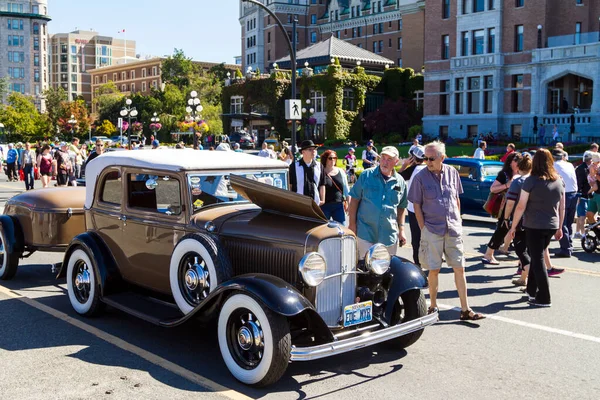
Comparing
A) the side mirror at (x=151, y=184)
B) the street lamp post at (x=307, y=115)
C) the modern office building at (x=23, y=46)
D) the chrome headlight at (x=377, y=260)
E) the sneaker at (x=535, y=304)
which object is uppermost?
the modern office building at (x=23, y=46)

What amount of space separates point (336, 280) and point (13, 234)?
5.44 m

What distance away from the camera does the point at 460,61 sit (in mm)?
54562

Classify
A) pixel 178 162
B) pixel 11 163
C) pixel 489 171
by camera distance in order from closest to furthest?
pixel 178 162, pixel 489 171, pixel 11 163

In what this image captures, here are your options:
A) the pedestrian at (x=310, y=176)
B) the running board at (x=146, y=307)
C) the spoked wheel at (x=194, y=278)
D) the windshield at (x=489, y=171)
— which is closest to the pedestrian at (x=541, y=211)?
the pedestrian at (x=310, y=176)

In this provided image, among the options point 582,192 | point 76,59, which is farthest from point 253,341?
point 76,59

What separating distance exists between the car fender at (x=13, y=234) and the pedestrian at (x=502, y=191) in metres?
7.04

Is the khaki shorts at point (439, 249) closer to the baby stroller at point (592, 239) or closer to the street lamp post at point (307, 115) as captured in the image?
the baby stroller at point (592, 239)

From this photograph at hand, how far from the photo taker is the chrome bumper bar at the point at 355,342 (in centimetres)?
503

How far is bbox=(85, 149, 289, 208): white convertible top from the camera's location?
6656 millimetres

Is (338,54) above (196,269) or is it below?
above

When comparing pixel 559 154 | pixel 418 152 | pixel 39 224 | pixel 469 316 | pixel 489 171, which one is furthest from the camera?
pixel 489 171

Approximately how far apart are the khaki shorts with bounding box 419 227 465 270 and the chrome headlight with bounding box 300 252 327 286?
6.41 ft

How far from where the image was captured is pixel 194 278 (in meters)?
6.12

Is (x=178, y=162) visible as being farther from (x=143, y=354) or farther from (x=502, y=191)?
(x=502, y=191)
